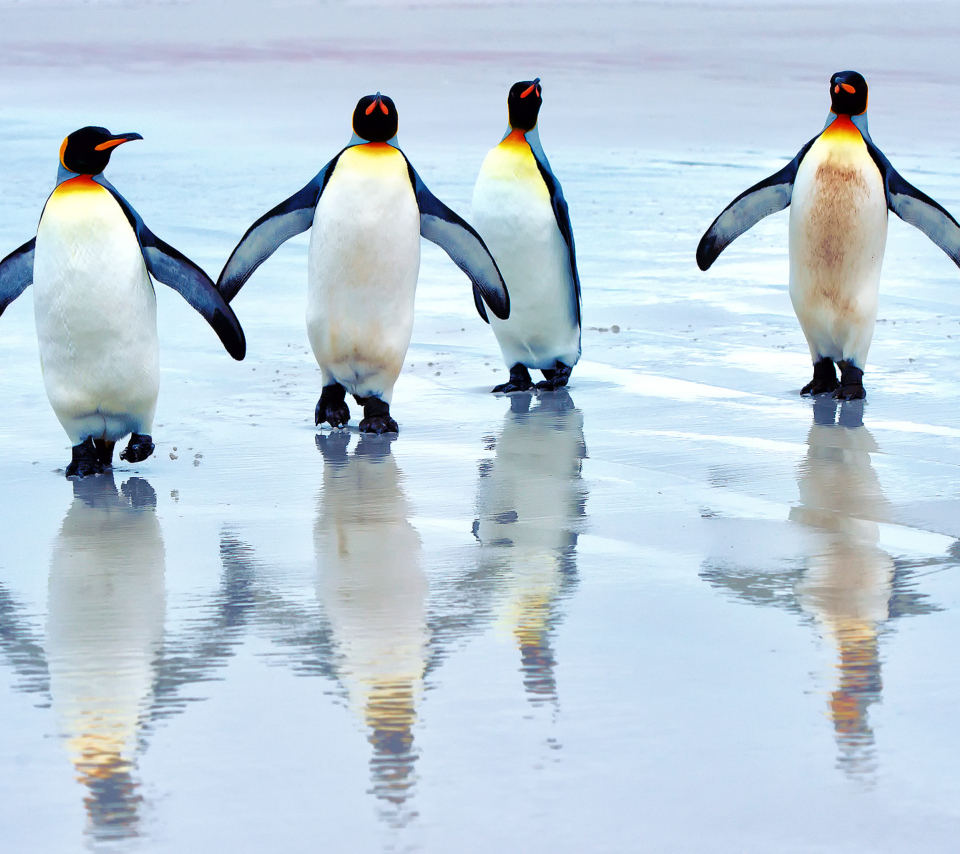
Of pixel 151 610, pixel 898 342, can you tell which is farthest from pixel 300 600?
pixel 898 342

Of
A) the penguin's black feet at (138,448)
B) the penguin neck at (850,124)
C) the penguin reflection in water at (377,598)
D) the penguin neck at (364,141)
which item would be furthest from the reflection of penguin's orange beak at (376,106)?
the penguin neck at (850,124)

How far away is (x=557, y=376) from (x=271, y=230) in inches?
54.9

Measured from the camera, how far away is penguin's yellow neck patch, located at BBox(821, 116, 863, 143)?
609cm

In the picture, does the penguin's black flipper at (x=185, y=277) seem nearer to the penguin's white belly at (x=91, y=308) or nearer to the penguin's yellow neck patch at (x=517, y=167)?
the penguin's white belly at (x=91, y=308)

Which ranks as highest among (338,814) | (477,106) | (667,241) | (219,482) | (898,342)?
(477,106)

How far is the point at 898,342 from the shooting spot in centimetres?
721

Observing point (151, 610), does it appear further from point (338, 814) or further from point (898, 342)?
point (898, 342)

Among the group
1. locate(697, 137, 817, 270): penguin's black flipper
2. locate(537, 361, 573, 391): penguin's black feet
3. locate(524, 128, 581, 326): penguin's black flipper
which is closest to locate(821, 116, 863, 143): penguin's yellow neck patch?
locate(697, 137, 817, 270): penguin's black flipper

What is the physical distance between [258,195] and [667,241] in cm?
412

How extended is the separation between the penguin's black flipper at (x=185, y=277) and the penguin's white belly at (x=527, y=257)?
162 cm

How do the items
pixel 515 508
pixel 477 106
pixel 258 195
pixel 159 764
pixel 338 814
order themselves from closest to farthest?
pixel 338 814 < pixel 159 764 < pixel 515 508 < pixel 258 195 < pixel 477 106

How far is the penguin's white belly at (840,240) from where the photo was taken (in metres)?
6.05

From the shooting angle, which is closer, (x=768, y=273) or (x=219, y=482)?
(x=219, y=482)

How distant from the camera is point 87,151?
4.74 m
